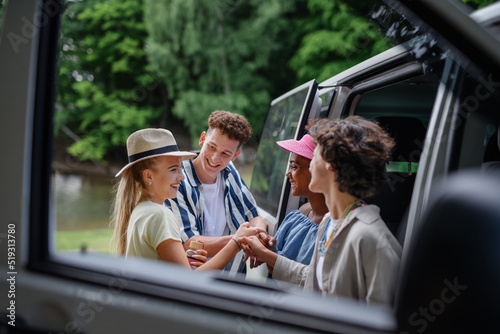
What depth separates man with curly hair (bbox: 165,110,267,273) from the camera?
2521 millimetres

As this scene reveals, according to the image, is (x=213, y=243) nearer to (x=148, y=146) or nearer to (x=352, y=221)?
(x=148, y=146)

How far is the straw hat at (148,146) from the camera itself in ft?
7.00

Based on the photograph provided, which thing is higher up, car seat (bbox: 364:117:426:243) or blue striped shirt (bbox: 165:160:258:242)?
car seat (bbox: 364:117:426:243)

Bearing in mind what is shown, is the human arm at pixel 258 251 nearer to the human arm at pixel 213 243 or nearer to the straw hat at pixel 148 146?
the human arm at pixel 213 243

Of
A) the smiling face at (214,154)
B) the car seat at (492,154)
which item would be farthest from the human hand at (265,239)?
the car seat at (492,154)

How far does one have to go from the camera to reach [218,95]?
658 centimetres

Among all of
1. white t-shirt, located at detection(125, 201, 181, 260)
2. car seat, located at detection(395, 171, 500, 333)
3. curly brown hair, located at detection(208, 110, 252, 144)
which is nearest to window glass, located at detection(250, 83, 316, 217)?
curly brown hair, located at detection(208, 110, 252, 144)

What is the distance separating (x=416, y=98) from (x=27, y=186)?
2.69 meters

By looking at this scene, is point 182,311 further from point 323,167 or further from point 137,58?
point 137,58

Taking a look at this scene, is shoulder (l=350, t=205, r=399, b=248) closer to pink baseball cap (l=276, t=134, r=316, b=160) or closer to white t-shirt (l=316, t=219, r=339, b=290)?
white t-shirt (l=316, t=219, r=339, b=290)

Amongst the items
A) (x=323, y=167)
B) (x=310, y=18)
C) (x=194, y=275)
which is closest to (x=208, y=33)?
(x=310, y=18)

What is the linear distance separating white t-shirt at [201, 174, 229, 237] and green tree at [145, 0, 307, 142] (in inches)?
110

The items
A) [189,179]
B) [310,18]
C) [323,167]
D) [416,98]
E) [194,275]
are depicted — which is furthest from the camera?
[310,18]

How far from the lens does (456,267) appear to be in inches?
35.3
